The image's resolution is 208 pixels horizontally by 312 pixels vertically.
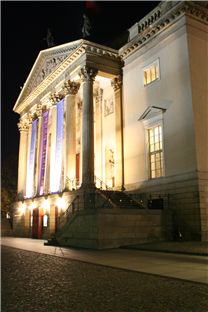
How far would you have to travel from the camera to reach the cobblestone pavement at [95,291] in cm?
A: 701

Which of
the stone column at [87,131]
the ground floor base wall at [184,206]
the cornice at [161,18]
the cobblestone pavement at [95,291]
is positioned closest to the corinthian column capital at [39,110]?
the stone column at [87,131]

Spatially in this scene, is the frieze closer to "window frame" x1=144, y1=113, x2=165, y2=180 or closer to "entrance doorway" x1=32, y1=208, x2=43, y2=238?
"entrance doorway" x1=32, y1=208, x2=43, y2=238

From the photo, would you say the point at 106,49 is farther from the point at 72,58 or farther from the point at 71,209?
the point at 71,209

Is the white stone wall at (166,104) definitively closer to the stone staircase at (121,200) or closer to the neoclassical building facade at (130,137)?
the neoclassical building facade at (130,137)

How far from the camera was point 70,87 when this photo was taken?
3269 cm

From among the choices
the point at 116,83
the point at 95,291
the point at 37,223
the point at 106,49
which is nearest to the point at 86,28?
the point at 106,49

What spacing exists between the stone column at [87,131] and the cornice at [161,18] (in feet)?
12.9

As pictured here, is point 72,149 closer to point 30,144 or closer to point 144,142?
point 144,142

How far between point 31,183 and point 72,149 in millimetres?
11062

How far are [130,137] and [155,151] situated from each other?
10.9 ft

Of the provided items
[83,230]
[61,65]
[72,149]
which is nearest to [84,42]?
[61,65]

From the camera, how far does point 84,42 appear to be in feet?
95.1

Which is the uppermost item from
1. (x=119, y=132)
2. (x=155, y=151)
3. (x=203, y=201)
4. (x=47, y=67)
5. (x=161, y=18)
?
(x=47, y=67)

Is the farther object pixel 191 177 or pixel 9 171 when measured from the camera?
pixel 9 171
